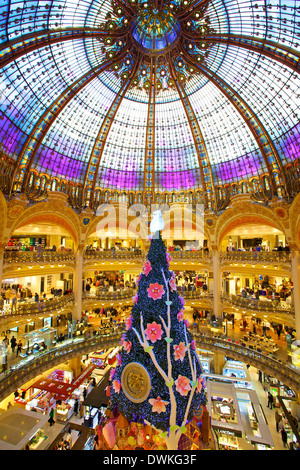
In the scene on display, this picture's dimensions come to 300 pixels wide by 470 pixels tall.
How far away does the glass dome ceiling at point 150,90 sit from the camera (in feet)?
61.5

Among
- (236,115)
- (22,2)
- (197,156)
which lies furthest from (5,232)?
(236,115)

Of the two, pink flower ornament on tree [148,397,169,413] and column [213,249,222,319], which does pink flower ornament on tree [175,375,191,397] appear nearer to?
pink flower ornament on tree [148,397,169,413]

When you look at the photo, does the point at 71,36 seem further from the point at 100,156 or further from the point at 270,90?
the point at 270,90

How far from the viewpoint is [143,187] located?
3241 centimetres

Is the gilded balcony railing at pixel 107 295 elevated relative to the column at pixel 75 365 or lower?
elevated

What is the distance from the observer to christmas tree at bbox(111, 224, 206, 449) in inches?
335

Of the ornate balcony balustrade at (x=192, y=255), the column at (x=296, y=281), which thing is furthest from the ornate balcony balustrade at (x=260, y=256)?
the ornate balcony balustrade at (x=192, y=255)

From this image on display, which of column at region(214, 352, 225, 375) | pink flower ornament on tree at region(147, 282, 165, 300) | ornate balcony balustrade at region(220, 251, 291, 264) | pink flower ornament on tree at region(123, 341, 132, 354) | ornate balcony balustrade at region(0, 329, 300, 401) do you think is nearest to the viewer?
pink flower ornament on tree at region(123, 341, 132, 354)

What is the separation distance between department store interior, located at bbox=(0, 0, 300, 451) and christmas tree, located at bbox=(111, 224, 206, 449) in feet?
5.91

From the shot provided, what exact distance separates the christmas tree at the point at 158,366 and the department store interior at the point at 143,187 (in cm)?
180

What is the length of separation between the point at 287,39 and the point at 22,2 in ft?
59.3

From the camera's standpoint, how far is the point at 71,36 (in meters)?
19.6

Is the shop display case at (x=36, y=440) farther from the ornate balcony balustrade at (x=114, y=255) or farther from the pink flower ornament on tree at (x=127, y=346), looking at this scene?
the ornate balcony balustrade at (x=114, y=255)

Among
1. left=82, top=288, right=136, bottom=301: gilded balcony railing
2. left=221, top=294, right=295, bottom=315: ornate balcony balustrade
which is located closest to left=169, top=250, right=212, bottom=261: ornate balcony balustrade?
left=221, top=294, right=295, bottom=315: ornate balcony balustrade
